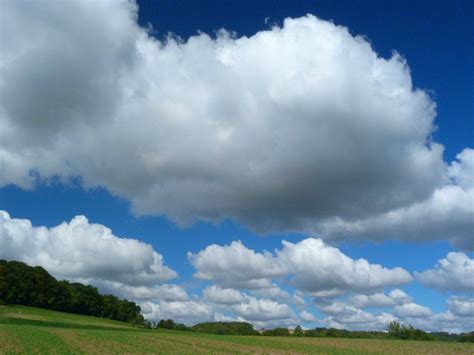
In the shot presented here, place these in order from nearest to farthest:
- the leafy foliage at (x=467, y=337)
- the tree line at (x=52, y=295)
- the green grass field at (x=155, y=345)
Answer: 1. the green grass field at (x=155, y=345)
2. the leafy foliage at (x=467, y=337)
3. the tree line at (x=52, y=295)

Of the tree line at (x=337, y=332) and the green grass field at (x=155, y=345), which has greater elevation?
the tree line at (x=337, y=332)

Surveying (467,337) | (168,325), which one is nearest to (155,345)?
(467,337)

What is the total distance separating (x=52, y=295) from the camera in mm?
164500

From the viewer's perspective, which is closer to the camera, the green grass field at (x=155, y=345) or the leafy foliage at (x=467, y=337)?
the green grass field at (x=155, y=345)

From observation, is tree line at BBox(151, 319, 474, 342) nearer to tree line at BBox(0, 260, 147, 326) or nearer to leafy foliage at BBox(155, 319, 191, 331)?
leafy foliage at BBox(155, 319, 191, 331)

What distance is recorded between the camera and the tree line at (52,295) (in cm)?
15125

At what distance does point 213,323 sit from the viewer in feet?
610

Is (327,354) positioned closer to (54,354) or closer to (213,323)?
(54,354)

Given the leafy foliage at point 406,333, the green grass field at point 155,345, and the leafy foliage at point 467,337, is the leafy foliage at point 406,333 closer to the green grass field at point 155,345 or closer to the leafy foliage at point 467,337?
the leafy foliage at point 467,337

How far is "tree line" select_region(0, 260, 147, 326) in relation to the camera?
496ft

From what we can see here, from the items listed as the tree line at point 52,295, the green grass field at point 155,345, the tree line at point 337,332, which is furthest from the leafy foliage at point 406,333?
the tree line at point 52,295

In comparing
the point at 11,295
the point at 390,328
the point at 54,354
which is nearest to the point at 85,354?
the point at 54,354

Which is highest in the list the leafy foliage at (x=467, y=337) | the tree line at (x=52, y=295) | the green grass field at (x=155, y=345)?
the tree line at (x=52, y=295)

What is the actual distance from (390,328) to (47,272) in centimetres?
12103
